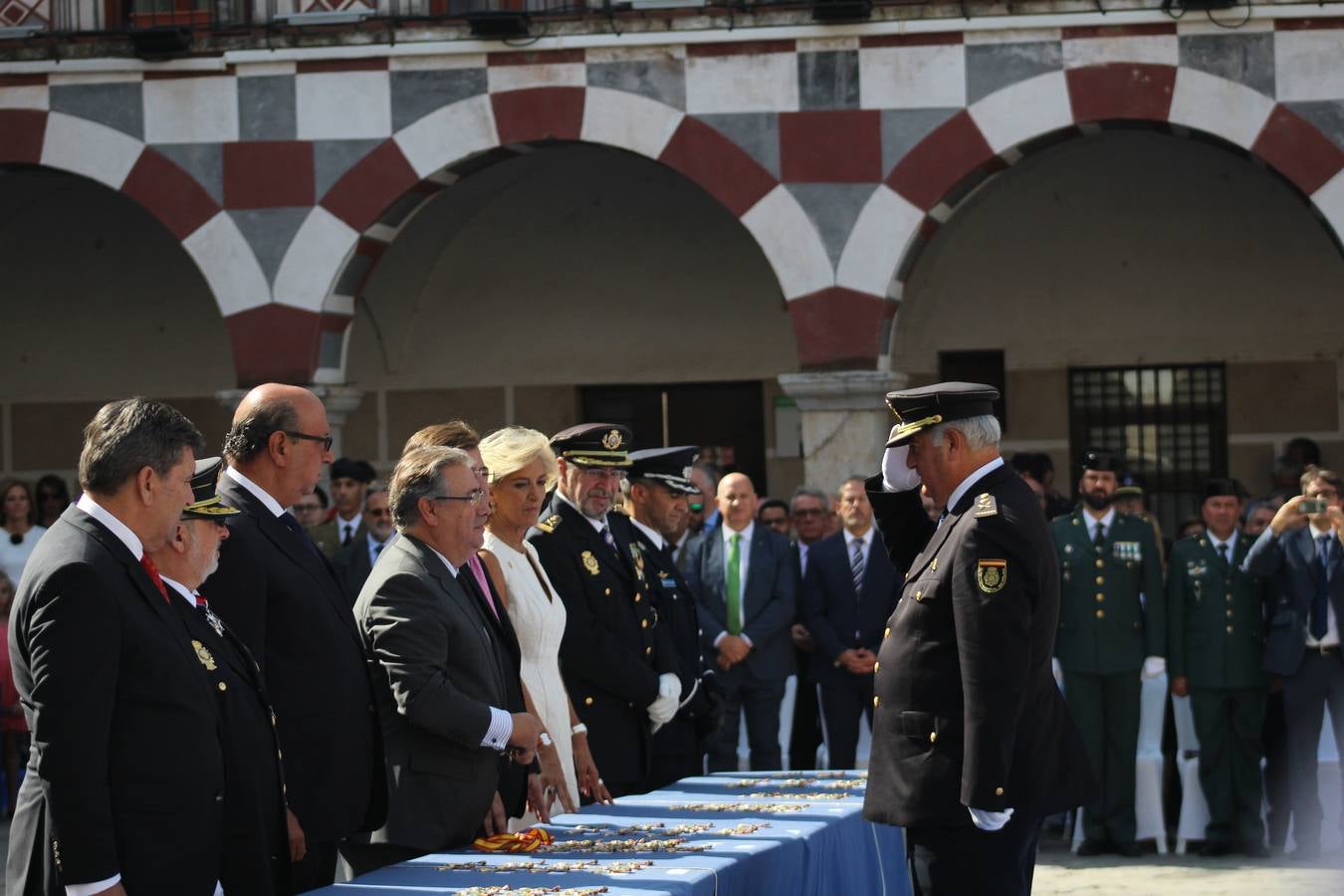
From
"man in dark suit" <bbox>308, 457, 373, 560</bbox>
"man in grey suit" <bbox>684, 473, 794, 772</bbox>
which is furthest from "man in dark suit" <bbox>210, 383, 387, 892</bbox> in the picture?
"man in dark suit" <bbox>308, 457, 373, 560</bbox>

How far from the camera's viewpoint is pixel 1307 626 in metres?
8.63

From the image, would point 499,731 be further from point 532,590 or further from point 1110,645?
point 1110,645

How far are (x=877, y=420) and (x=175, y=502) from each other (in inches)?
270

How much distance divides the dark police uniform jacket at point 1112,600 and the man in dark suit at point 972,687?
4.33 m

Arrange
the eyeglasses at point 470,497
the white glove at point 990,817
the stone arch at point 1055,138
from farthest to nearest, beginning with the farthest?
the stone arch at point 1055,138, the eyeglasses at point 470,497, the white glove at point 990,817

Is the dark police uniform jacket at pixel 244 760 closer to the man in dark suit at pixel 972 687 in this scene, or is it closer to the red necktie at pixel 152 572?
the red necktie at pixel 152 572

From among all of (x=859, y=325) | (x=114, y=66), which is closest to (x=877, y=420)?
(x=859, y=325)

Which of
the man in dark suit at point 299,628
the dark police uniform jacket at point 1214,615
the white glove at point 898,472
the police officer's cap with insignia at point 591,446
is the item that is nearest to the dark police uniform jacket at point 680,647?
the police officer's cap with insignia at point 591,446

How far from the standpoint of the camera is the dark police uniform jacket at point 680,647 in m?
6.80

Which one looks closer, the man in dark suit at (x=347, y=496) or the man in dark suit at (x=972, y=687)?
the man in dark suit at (x=972, y=687)

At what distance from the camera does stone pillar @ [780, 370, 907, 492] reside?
1037 centimetres

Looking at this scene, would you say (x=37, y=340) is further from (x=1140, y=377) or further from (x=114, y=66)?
(x=1140, y=377)

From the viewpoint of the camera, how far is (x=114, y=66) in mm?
10789

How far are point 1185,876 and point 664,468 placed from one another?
2957mm
